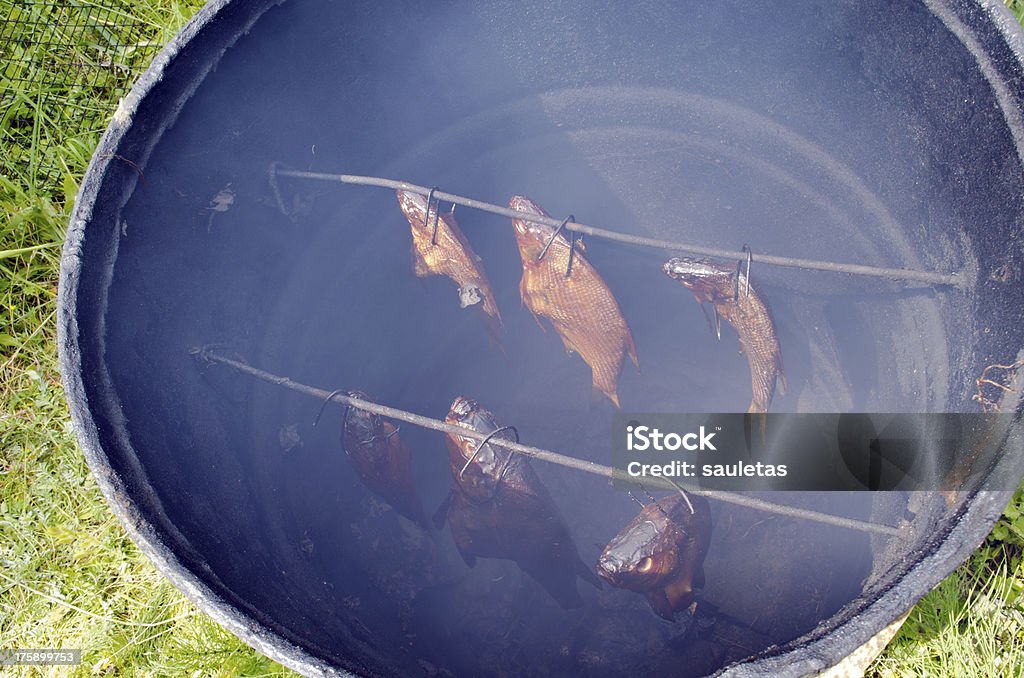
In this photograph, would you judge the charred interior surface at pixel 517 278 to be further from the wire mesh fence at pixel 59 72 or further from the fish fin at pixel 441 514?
the wire mesh fence at pixel 59 72

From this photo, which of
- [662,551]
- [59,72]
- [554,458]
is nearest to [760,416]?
[662,551]

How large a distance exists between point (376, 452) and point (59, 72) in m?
3.00

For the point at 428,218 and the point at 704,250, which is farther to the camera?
the point at 428,218

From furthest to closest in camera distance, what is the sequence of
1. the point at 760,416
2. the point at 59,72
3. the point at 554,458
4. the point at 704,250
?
the point at 59,72
the point at 760,416
the point at 704,250
the point at 554,458

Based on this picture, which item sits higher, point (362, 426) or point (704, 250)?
point (704, 250)

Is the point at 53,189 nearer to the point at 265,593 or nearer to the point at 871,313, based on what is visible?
the point at 265,593

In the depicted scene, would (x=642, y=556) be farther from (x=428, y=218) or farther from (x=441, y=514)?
(x=428, y=218)

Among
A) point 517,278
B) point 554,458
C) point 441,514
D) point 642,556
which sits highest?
point 517,278

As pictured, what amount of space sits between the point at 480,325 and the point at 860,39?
6.29ft

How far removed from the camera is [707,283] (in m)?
2.68

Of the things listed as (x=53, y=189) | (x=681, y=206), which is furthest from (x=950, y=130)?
(x=53, y=189)

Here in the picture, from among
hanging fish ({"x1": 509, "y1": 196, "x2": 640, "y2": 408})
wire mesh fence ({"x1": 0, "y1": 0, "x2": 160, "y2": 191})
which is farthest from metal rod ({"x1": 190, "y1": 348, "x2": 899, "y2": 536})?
wire mesh fence ({"x1": 0, "y1": 0, "x2": 160, "y2": 191})

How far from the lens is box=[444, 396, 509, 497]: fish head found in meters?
2.53

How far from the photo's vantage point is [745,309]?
2648 mm
